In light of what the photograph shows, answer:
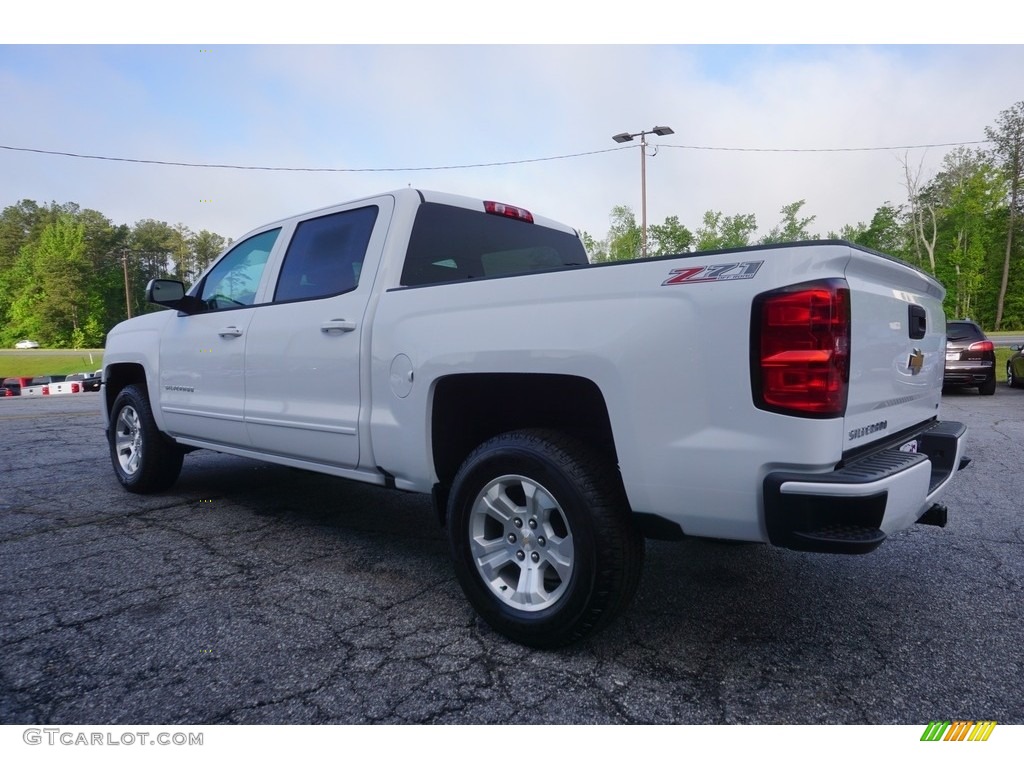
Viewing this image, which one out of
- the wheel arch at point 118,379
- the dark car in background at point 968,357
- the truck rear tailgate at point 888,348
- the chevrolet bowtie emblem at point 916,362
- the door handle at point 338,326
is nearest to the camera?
the truck rear tailgate at point 888,348

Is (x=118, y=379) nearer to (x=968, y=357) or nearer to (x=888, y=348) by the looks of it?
(x=888, y=348)

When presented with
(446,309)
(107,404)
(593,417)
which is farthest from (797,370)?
(107,404)

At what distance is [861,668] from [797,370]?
1.19 m

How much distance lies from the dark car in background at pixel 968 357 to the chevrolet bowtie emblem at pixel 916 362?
35.3 feet

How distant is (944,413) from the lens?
891cm

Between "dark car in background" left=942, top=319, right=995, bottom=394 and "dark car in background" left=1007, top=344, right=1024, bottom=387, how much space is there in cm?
199

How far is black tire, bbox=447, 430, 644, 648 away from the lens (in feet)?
7.30

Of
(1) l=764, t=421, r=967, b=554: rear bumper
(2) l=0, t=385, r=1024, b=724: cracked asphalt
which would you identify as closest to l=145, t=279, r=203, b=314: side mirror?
(2) l=0, t=385, r=1024, b=724: cracked asphalt

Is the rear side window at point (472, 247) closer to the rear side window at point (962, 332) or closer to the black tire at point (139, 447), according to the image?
the black tire at point (139, 447)

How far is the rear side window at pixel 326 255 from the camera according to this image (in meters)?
3.37

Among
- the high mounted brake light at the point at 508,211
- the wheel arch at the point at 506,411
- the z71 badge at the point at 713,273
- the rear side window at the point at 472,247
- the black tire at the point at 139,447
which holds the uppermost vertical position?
the high mounted brake light at the point at 508,211

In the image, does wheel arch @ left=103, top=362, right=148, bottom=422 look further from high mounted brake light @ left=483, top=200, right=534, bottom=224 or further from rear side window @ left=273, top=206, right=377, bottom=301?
high mounted brake light @ left=483, top=200, right=534, bottom=224

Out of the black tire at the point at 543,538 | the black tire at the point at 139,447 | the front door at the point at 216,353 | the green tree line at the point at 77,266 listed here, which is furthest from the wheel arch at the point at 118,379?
the green tree line at the point at 77,266

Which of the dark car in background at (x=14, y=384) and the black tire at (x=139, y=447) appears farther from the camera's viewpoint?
the dark car in background at (x=14, y=384)
